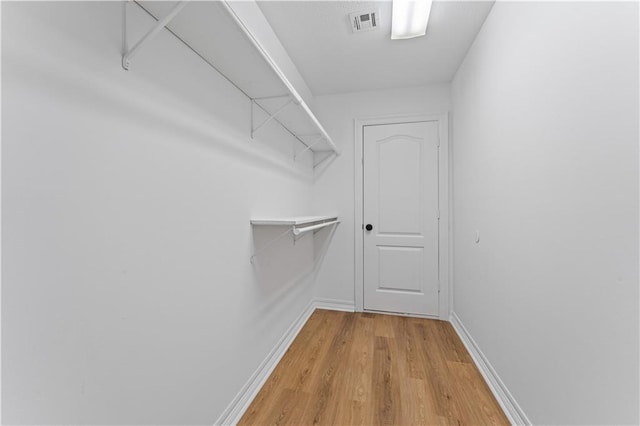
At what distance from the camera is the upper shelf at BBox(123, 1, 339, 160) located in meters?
0.87

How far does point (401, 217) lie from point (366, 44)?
1.67 meters

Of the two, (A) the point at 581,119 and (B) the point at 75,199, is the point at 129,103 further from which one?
(A) the point at 581,119

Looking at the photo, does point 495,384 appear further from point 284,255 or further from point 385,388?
point 284,255

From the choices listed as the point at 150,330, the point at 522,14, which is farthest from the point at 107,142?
the point at 522,14

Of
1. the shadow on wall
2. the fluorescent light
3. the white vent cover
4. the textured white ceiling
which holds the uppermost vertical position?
the textured white ceiling

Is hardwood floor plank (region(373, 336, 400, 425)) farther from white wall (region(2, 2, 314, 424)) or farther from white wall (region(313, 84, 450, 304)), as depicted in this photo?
white wall (region(313, 84, 450, 304))

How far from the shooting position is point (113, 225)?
0.82m

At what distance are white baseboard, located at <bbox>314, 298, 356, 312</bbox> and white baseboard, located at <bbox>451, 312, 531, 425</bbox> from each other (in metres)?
1.11

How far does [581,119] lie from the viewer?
3.24 feet

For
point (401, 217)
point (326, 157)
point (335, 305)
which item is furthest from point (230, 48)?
point (335, 305)

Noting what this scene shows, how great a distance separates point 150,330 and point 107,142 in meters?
0.65

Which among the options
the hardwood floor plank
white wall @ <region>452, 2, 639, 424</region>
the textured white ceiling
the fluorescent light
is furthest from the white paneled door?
the fluorescent light

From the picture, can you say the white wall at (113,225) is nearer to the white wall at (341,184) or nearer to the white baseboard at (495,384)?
the white baseboard at (495,384)

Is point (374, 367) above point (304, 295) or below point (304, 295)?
below
